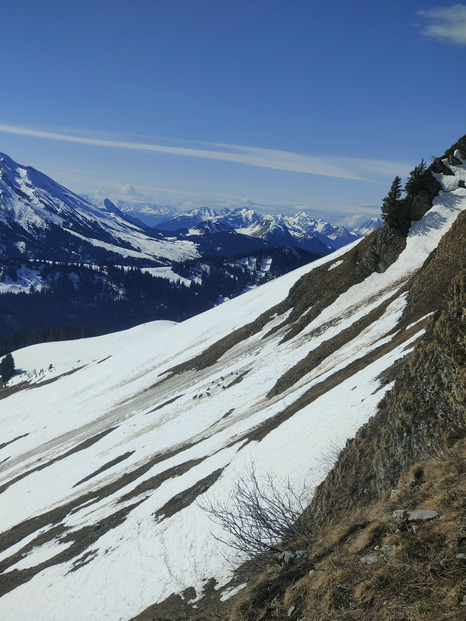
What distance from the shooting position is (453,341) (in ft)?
48.0

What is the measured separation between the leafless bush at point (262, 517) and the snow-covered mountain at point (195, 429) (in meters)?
0.66

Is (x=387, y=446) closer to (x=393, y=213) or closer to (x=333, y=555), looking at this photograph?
(x=333, y=555)

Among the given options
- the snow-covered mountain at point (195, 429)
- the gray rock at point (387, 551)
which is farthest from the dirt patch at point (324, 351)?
the gray rock at point (387, 551)

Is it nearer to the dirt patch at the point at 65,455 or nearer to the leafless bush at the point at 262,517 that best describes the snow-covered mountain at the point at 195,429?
the dirt patch at the point at 65,455

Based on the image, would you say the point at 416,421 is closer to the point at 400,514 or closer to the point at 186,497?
the point at 400,514

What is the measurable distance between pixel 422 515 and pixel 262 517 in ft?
21.4

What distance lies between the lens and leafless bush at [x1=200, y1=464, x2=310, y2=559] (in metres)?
14.2

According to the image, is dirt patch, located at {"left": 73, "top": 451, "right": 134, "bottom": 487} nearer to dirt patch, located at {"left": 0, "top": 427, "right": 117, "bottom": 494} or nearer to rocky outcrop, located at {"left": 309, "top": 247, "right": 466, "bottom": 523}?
dirt patch, located at {"left": 0, "top": 427, "right": 117, "bottom": 494}

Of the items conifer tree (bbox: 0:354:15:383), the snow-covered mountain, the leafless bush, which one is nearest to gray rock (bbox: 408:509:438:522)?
the leafless bush

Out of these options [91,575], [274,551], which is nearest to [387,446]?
[274,551]

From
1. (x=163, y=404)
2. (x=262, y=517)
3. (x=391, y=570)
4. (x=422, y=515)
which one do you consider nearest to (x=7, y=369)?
(x=163, y=404)

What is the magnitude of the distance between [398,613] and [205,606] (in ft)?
36.5

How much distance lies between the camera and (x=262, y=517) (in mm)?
14398

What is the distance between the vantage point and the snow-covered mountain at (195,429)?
68.9ft
